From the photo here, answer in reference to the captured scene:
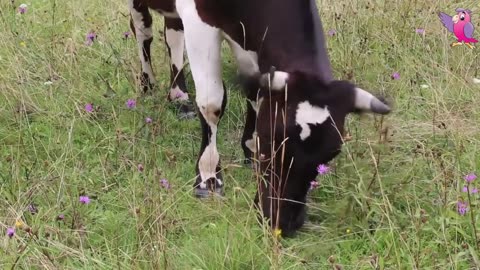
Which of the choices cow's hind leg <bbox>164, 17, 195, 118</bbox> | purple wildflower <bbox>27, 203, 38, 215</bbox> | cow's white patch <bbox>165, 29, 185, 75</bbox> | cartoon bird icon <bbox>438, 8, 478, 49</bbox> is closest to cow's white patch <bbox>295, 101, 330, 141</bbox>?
purple wildflower <bbox>27, 203, 38, 215</bbox>

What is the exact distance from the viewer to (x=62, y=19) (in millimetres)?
5871

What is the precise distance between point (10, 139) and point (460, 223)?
2.46m

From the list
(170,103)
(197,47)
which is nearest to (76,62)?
(170,103)

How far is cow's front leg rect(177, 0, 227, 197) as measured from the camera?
3.62 m

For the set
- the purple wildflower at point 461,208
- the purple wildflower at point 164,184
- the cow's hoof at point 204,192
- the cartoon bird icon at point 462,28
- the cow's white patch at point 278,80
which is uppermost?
the cow's white patch at point 278,80

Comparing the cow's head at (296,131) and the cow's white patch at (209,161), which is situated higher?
the cow's head at (296,131)

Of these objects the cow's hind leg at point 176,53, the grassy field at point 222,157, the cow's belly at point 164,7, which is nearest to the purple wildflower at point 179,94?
the cow's hind leg at point 176,53

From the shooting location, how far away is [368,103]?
2.79m

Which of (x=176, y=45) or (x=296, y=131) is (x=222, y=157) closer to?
(x=176, y=45)

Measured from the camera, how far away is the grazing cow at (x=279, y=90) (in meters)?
2.85

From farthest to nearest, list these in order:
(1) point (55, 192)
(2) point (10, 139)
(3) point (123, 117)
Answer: (3) point (123, 117)
(2) point (10, 139)
(1) point (55, 192)

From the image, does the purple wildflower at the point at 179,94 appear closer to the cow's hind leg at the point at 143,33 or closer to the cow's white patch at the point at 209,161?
the cow's hind leg at the point at 143,33

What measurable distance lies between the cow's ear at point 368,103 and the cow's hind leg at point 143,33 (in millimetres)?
2402

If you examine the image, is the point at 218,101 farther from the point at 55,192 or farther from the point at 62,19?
the point at 62,19
